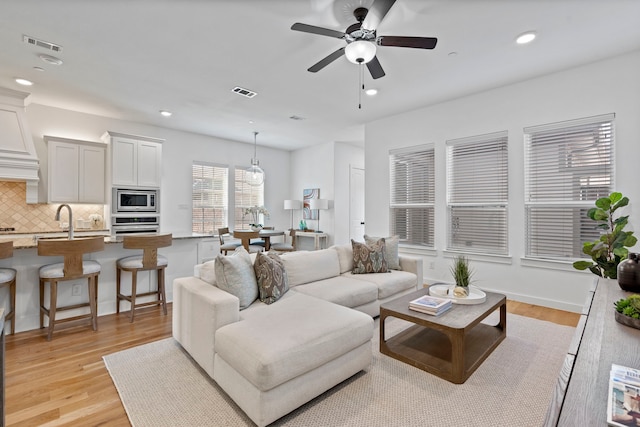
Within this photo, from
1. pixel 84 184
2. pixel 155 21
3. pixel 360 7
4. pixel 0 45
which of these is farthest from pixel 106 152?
pixel 360 7

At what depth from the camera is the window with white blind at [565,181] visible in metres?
3.50

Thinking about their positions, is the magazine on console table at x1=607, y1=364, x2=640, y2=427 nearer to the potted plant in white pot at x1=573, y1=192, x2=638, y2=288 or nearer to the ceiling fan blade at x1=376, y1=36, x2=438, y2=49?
the ceiling fan blade at x1=376, y1=36, x2=438, y2=49

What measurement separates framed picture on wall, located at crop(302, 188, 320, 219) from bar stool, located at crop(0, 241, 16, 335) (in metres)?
5.54

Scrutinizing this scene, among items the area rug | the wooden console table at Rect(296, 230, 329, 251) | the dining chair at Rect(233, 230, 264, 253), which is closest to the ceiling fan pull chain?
the dining chair at Rect(233, 230, 264, 253)

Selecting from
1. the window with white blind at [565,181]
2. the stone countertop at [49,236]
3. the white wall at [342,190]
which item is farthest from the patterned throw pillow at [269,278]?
the white wall at [342,190]

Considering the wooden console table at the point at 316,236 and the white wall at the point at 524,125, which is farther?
the wooden console table at the point at 316,236

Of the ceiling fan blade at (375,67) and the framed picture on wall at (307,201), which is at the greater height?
the ceiling fan blade at (375,67)

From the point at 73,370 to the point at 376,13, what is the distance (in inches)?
143

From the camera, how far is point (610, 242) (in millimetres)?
2996

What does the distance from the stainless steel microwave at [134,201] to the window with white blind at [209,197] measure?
1.05 m

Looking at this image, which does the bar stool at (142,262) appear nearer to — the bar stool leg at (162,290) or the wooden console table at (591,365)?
the bar stool leg at (162,290)

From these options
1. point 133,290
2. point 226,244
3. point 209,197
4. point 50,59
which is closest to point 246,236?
point 226,244

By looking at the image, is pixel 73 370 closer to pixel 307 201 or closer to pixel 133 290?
pixel 133 290

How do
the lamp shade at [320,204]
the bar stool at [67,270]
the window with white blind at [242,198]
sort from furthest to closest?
the window with white blind at [242,198] < the lamp shade at [320,204] < the bar stool at [67,270]
